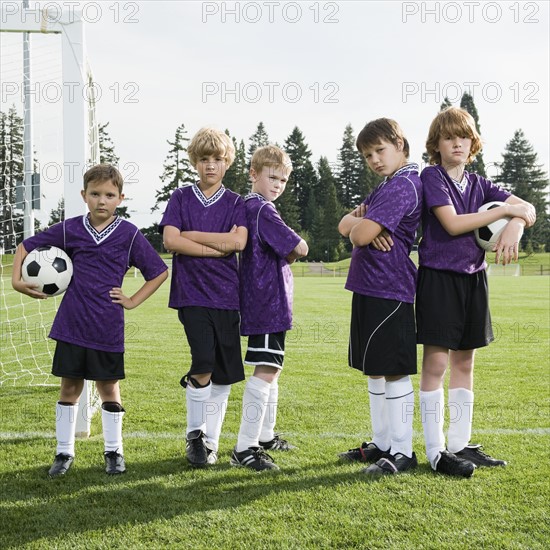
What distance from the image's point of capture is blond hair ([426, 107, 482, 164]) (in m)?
3.27

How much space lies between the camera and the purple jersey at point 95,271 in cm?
332

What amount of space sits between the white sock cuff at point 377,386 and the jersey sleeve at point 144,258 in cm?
128

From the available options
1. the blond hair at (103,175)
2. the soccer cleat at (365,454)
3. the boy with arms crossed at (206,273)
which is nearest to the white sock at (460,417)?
the soccer cleat at (365,454)

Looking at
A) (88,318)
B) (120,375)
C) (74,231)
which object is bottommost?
(120,375)

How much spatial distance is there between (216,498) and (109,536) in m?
0.55

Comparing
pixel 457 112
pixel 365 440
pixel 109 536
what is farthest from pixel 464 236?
pixel 109 536

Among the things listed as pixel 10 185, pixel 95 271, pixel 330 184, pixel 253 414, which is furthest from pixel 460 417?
pixel 330 184

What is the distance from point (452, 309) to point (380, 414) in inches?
27.7

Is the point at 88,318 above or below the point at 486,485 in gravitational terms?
above

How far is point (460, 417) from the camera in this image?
344 centimetres

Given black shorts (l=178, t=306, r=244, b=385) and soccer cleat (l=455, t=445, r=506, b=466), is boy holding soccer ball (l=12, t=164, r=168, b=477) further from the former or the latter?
soccer cleat (l=455, t=445, r=506, b=466)

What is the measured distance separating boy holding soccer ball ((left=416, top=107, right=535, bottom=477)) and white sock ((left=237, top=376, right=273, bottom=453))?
840 millimetres

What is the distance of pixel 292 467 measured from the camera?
3.34m

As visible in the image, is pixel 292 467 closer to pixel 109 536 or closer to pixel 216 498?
pixel 216 498
